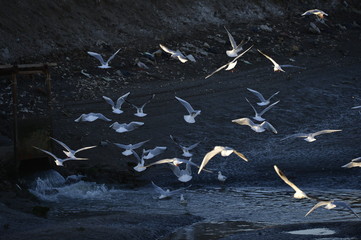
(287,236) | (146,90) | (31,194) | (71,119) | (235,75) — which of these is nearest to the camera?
(287,236)

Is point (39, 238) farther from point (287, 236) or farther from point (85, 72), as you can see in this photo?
point (85, 72)

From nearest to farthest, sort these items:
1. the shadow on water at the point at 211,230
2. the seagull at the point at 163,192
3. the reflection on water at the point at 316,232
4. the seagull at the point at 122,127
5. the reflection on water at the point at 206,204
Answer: the reflection on water at the point at 316,232
the shadow on water at the point at 211,230
the reflection on water at the point at 206,204
the seagull at the point at 163,192
the seagull at the point at 122,127

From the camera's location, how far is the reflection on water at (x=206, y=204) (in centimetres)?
1371

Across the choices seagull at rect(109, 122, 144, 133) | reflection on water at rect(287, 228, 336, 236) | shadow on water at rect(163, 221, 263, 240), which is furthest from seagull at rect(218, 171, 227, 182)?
reflection on water at rect(287, 228, 336, 236)

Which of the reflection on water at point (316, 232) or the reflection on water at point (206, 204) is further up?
the reflection on water at point (206, 204)

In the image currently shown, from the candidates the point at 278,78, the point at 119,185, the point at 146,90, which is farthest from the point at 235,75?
the point at 119,185

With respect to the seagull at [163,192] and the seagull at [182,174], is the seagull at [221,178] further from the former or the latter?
the seagull at [163,192]

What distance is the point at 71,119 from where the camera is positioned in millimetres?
19016

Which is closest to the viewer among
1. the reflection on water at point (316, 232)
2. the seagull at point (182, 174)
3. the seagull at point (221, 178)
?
the reflection on water at point (316, 232)

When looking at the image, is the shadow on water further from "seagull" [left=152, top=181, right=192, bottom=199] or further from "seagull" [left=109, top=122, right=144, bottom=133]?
"seagull" [left=109, top=122, right=144, bottom=133]

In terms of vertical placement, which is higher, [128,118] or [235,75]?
[235,75]

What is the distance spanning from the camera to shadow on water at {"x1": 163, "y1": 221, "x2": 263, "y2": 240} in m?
13.0

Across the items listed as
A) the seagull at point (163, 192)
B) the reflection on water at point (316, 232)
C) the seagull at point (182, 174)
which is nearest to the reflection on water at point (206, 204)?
the seagull at point (163, 192)

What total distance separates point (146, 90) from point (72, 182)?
5.57m
